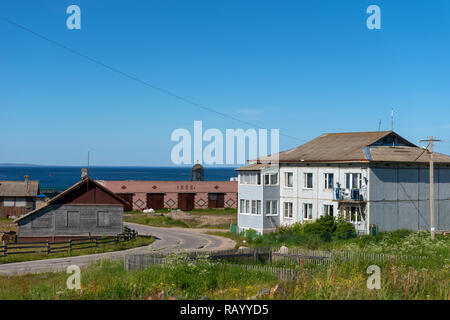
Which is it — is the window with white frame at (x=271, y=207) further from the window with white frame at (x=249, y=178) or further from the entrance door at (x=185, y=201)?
the entrance door at (x=185, y=201)

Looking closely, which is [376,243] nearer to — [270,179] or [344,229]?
[344,229]

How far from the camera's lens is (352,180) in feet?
133

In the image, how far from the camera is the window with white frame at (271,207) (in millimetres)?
44531

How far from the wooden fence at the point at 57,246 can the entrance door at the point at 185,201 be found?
99.4ft

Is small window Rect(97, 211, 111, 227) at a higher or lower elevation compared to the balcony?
lower

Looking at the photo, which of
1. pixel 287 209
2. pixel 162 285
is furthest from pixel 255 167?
pixel 162 285

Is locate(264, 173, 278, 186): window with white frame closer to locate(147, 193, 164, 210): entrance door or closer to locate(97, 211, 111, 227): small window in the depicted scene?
locate(97, 211, 111, 227): small window

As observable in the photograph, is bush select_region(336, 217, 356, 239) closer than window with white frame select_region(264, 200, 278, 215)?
Yes

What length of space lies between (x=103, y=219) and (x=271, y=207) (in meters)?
14.3

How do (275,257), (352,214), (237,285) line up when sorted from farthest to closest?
1. (352,214)
2. (275,257)
3. (237,285)

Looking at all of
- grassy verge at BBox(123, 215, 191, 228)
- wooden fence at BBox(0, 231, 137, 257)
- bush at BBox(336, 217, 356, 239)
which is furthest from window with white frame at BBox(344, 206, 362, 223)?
grassy verge at BBox(123, 215, 191, 228)

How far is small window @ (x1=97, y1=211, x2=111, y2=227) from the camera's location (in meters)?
42.0

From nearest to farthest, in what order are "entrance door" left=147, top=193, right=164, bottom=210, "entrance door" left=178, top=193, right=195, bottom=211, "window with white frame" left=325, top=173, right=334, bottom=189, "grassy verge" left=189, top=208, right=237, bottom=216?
"window with white frame" left=325, top=173, right=334, bottom=189 < "grassy verge" left=189, top=208, right=237, bottom=216 < "entrance door" left=147, top=193, right=164, bottom=210 < "entrance door" left=178, top=193, right=195, bottom=211

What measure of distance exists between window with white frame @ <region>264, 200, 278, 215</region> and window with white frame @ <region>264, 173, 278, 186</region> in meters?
1.58
